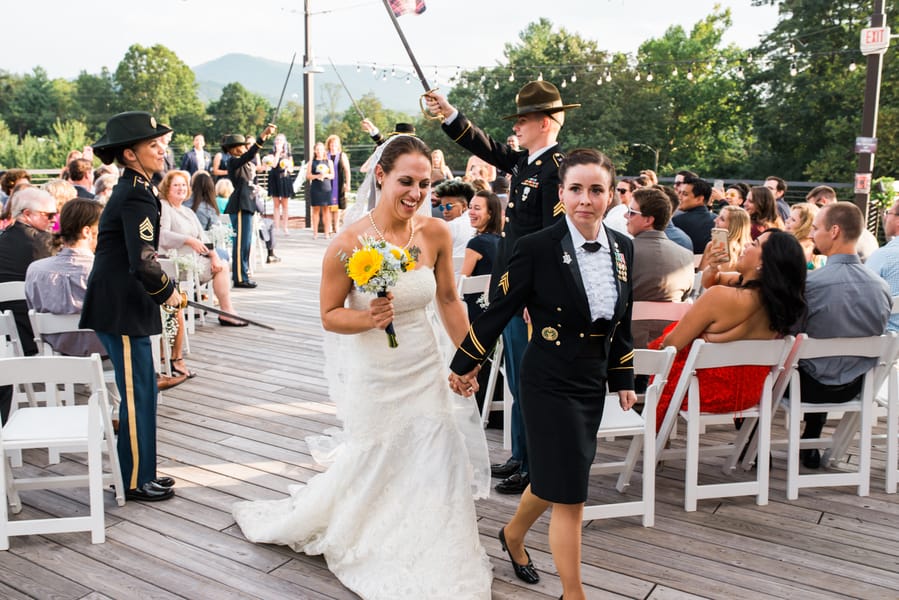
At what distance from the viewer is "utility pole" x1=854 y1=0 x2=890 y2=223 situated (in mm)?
10219

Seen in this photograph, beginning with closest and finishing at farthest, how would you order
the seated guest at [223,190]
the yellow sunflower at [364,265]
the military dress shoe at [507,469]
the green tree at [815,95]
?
1. the yellow sunflower at [364,265]
2. the military dress shoe at [507,469]
3. the seated guest at [223,190]
4. the green tree at [815,95]

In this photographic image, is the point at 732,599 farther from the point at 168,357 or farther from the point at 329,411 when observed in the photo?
the point at 168,357

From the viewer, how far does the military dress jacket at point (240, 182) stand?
895 centimetres

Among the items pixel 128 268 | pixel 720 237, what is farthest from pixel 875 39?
pixel 128 268

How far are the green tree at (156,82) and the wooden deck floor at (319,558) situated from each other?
58051mm

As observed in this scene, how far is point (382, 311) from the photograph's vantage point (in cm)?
287

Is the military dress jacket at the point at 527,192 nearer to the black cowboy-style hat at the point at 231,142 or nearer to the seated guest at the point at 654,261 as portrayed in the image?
the seated guest at the point at 654,261

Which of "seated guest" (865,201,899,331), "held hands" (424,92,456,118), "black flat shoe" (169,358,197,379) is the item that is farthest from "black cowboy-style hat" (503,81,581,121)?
"black flat shoe" (169,358,197,379)

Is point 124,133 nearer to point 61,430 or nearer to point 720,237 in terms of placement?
point 61,430

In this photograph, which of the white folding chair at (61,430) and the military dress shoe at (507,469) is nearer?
the white folding chair at (61,430)

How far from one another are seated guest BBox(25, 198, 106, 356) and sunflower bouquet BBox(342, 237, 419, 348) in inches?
97.0

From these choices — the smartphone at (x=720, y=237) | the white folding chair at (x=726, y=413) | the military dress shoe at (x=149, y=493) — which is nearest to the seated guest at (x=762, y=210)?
the smartphone at (x=720, y=237)

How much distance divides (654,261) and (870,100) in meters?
7.98

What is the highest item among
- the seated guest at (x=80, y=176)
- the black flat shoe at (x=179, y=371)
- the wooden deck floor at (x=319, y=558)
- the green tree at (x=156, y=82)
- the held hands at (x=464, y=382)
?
the green tree at (x=156, y=82)
